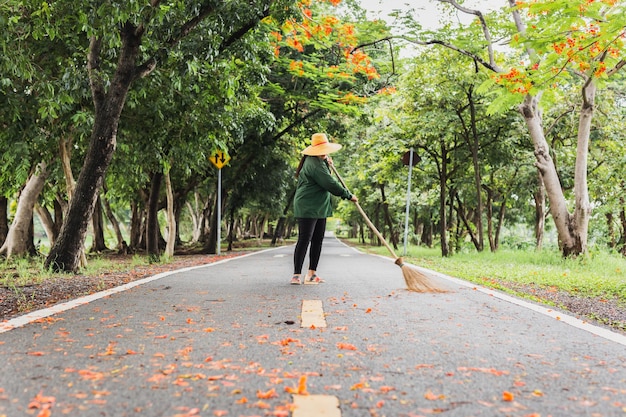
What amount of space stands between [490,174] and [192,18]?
53.9 ft

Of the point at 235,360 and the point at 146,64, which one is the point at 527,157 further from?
the point at 235,360

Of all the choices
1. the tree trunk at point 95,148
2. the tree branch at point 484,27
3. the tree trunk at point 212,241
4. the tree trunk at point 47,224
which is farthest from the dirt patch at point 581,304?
the tree trunk at point 47,224

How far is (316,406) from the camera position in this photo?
2354 mm

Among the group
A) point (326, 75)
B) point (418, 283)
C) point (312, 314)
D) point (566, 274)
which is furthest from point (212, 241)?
point (312, 314)

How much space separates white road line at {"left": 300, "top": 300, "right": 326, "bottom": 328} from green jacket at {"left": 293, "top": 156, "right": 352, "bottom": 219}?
1.86 m

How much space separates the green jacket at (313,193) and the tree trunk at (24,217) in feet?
30.5

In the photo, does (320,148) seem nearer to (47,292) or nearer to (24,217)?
(47,292)

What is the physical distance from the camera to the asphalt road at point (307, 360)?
2.39m

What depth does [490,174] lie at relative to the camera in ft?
70.8

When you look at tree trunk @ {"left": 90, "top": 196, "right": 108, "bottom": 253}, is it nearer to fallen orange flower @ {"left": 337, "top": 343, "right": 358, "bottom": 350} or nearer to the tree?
the tree

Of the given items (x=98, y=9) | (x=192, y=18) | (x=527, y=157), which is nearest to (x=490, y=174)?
(x=527, y=157)

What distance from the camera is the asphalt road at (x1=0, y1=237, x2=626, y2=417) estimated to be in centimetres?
239

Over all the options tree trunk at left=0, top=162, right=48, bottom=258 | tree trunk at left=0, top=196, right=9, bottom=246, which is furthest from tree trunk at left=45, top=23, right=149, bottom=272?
tree trunk at left=0, top=196, right=9, bottom=246

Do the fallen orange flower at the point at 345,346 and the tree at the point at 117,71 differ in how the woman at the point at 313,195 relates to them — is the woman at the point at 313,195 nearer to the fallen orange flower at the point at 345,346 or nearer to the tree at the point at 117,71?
the tree at the point at 117,71
